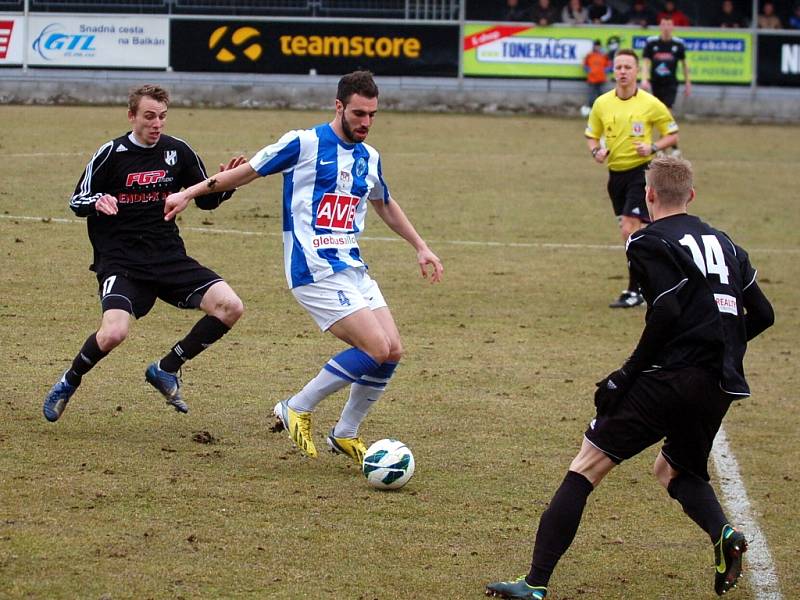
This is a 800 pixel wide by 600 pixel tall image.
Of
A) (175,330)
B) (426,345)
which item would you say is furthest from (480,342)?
(175,330)

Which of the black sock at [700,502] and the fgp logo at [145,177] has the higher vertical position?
the fgp logo at [145,177]

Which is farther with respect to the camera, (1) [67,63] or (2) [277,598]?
(1) [67,63]

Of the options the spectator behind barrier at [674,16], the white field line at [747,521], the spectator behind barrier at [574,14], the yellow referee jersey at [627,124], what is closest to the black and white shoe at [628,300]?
the yellow referee jersey at [627,124]

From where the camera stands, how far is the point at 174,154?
8.21 meters

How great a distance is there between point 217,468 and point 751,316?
319 centimetres

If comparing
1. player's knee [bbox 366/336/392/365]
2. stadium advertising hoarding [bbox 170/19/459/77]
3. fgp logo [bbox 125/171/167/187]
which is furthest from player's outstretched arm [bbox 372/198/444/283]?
stadium advertising hoarding [bbox 170/19/459/77]

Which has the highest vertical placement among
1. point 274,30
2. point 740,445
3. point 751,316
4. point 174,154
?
point 274,30

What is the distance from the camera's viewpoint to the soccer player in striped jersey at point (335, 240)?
719 centimetres

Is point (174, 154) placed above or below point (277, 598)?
above

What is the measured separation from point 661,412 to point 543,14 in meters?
25.2

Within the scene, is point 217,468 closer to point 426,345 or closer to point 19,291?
point 426,345

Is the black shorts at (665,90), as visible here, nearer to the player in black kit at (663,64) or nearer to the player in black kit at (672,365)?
the player in black kit at (663,64)

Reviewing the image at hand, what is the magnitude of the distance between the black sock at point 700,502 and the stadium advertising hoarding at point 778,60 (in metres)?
25.7

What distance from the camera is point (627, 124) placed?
13000 mm
